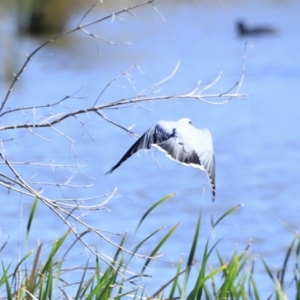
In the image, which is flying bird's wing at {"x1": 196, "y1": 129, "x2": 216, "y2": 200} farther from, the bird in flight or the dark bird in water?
the dark bird in water

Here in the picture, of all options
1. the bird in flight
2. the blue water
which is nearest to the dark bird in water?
the blue water

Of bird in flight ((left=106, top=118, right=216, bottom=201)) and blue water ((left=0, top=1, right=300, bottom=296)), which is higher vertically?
blue water ((left=0, top=1, right=300, bottom=296))

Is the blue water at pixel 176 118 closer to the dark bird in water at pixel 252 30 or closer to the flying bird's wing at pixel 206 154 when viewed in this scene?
the dark bird in water at pixel 252 30

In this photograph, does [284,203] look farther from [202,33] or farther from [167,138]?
[202,33]

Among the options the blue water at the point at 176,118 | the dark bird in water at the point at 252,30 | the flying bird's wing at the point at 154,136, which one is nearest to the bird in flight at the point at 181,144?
the flying bird's wing at the point at 154,136

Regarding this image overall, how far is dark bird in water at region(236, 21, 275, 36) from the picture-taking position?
13070 mm

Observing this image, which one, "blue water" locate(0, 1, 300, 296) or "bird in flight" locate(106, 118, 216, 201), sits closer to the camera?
"bird in flight" locate(106, 118, 216, 201)

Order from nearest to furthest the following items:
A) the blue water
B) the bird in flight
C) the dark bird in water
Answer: the bird in flight
the blue water
the dark bird in water

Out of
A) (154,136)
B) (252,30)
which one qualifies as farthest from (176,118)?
(154,136)

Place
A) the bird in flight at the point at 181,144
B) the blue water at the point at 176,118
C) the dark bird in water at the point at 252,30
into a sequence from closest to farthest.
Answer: the bird in flight at the point at 181,144
the blue water at the point at 176,118
the dark bird in water at the point at 252,30

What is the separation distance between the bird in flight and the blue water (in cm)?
16

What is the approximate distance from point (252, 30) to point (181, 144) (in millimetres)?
10154

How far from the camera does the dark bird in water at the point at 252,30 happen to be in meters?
13.1

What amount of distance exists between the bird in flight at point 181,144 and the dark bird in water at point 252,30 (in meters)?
9.75
